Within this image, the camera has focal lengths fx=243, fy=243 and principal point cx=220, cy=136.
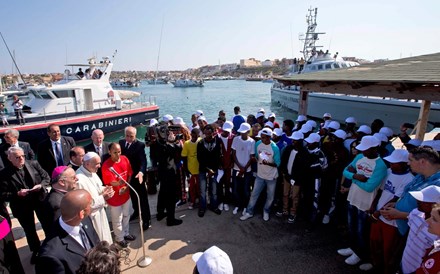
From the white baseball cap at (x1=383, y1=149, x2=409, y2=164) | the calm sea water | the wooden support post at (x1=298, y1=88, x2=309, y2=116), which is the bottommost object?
the calm sea water

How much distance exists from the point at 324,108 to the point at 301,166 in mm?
16600

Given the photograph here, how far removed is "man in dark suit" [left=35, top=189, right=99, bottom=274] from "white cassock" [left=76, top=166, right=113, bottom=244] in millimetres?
902

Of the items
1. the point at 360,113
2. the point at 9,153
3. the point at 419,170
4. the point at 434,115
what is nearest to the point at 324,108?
the point at 360,113

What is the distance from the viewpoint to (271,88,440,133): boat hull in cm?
1360

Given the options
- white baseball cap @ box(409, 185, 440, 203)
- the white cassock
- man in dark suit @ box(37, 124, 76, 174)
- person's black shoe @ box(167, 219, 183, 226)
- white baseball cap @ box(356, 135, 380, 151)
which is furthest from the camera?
person's black shoe @ box(167, 219, 183, 226)

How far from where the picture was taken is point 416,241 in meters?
2.26

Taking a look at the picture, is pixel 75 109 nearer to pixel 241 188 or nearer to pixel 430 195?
pixel 241 188

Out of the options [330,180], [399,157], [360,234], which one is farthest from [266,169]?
[399,157]

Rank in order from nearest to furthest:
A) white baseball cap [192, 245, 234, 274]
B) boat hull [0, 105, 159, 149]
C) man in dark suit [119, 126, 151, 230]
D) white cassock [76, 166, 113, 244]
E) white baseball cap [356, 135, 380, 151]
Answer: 1. white baseball cap [192, 245, 234, 274]
2. white cassock [76, 166, 113, 244]
3. white baseball cap [356, 135, 380, 151]
4. man in dark suit [119, 126, 151, 230]
5. boat hull [0, 105, 159, 149]

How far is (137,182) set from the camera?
418 cm

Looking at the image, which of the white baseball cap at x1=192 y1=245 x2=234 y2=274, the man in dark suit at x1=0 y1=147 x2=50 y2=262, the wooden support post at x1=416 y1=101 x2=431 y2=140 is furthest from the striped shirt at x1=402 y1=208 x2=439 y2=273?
the man in dark suit at x1=0 y1=147 x2=50 y2=262

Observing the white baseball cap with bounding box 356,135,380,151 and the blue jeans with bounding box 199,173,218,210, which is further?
the blue jeans with bounding box 199,173,218,210

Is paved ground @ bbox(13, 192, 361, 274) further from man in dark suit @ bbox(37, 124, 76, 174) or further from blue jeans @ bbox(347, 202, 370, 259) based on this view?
man in dark suit @ bbox(37, 124, 76, 174)

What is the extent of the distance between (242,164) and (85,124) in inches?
453
